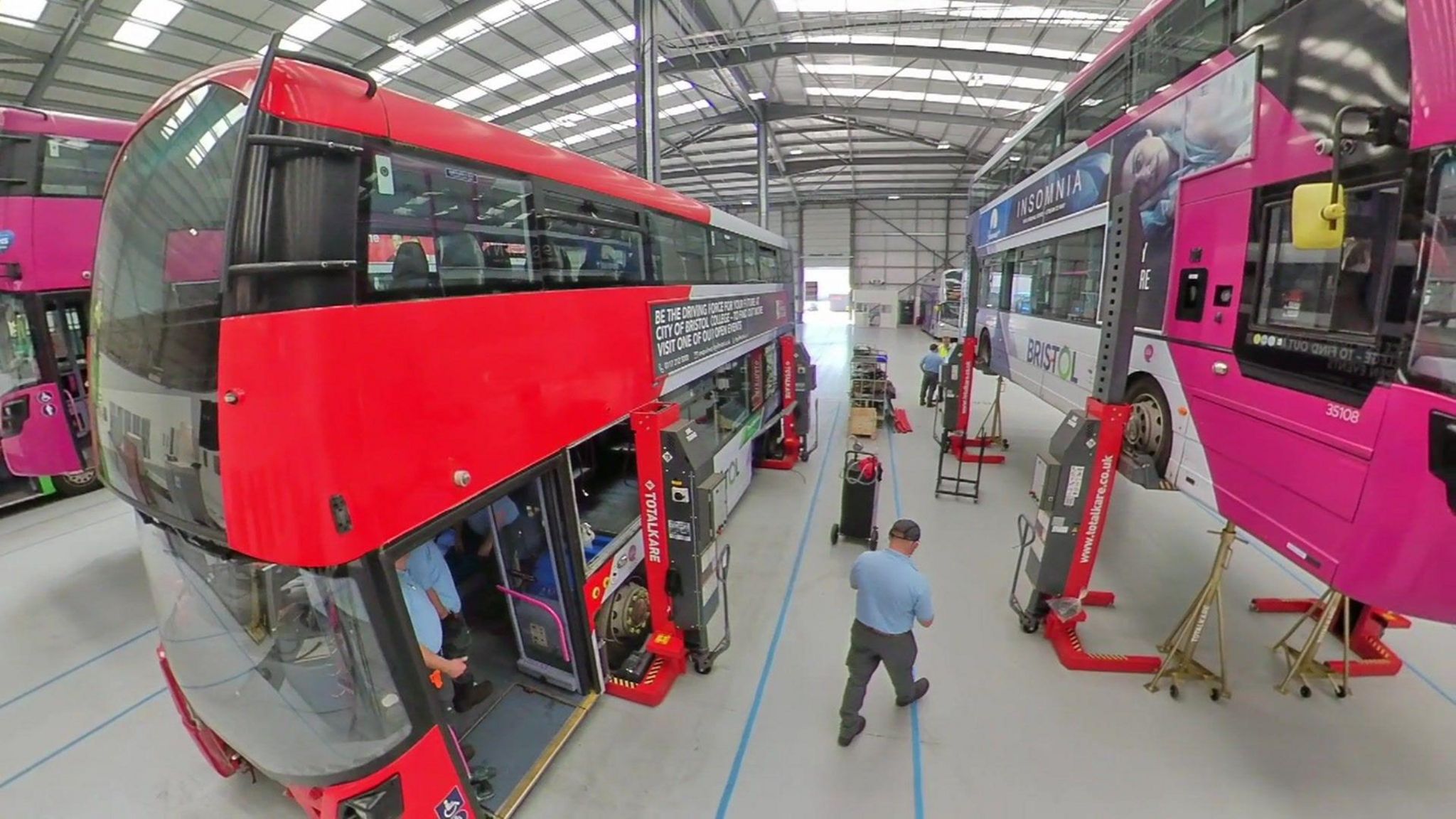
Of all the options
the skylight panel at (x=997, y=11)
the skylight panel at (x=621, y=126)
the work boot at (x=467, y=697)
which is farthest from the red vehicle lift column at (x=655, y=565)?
the skylight panel at (x=621, y=126)

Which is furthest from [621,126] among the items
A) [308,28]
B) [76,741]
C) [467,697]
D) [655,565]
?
[76,741]

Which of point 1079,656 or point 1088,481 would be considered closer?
point 1088,481

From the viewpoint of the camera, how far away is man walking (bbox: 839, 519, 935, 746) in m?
3.46

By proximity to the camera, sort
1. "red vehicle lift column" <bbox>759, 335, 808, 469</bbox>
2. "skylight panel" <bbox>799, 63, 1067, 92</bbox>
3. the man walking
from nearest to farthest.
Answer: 1. the man walking
2. "red vehicle lift column" <bbox>759, 335, 808, 469</bbox>
3. "skylight panel" <bbox>799, 63, 1067, 92</bbox>

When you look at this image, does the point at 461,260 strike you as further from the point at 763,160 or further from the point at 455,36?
the point at 763,160

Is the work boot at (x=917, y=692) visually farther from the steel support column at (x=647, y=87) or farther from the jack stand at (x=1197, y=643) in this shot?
the steel support column at (x=647, y=87)

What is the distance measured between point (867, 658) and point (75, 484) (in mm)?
10967

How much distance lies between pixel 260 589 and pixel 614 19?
12.0m

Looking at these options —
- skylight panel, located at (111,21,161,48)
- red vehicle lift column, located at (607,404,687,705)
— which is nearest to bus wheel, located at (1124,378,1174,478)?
red vehicle lift column, located at (607,404,687,705)

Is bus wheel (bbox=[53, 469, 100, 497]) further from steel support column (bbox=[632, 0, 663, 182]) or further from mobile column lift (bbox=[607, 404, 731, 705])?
steel support column (bbox=[632, 0, 663, 182])

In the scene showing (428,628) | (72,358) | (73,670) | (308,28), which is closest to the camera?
(428,628)

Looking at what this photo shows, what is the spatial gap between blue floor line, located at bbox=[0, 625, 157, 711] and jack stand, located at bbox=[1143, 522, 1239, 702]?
8.13 meters

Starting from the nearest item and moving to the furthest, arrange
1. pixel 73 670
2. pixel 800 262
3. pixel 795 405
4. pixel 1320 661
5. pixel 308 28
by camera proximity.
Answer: pixel 1320 661, pixel 73 670, pixel 795 405, pixel 308 28, pixel 800 262

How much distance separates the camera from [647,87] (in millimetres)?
9539
